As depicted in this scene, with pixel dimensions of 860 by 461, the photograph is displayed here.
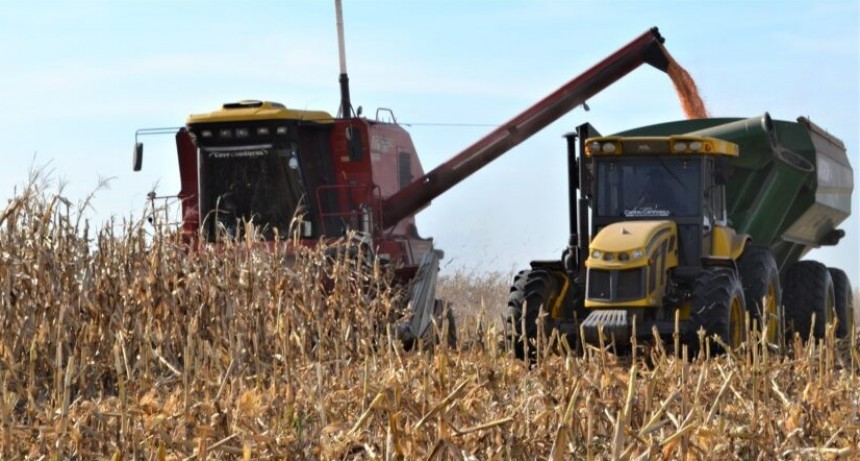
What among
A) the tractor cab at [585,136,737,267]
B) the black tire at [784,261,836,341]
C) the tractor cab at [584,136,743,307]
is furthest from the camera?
the black tire at [784,261,836,341]

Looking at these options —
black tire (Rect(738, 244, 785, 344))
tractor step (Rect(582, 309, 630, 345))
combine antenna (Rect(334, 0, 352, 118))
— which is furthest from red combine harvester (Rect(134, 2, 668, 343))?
tractor step (Rect(582, 309, 630, 345))

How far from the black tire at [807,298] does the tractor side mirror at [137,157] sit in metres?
5.98

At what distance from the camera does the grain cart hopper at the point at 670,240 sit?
9.00 m

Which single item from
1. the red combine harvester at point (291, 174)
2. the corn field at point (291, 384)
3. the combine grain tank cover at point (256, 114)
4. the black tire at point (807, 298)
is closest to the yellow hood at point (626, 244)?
the corn field at point (291, 384)

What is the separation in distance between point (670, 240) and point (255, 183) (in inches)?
178

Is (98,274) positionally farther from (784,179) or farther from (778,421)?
(784,179)

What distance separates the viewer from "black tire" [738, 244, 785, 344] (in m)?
9.62

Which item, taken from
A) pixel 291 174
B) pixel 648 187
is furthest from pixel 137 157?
pixel 648 187

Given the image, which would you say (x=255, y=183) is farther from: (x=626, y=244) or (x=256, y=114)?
(x=626, y=244)

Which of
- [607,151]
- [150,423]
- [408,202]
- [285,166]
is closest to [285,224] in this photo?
[285,166]

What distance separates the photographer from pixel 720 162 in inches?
392

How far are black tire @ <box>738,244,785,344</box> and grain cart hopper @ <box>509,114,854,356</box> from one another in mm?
11

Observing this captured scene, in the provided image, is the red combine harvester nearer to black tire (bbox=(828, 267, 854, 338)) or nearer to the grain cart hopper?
the grain cart hopper

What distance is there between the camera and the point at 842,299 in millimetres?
12695
